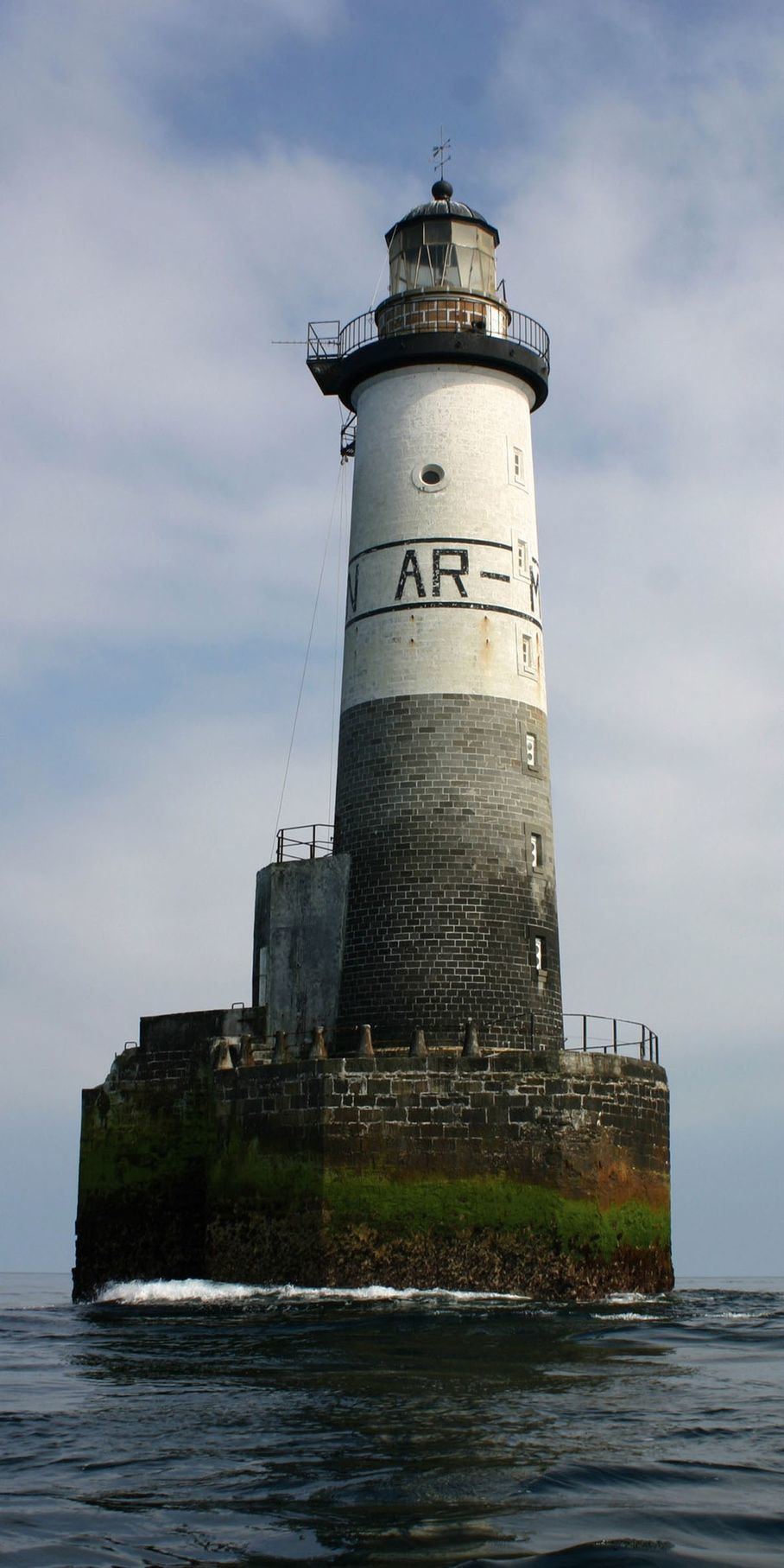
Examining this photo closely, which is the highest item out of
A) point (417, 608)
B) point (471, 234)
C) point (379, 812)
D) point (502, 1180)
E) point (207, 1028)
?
point (471, 234)

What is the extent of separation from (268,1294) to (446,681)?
11.4 meters

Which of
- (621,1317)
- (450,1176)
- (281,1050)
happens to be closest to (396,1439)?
(621,1317)

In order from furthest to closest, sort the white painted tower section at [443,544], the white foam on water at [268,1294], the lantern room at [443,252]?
1. the lantern room at [443,252]
2. the white painted tower section at [443,544]
3. the white foam on water at [268,1294]

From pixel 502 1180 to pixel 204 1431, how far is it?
426 inches

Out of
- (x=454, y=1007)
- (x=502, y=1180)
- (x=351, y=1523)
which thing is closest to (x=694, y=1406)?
(x=351, y=1523)

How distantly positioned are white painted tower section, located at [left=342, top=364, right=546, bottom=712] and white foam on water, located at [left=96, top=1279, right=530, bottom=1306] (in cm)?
1092

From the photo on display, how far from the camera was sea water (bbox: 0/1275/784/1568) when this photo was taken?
10.5 m

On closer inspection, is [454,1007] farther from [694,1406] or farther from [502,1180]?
[694,1406]

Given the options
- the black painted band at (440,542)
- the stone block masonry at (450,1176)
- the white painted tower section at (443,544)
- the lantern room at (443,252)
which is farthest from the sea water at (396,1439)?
the lantern room at (443,252)

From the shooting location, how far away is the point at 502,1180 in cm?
2461

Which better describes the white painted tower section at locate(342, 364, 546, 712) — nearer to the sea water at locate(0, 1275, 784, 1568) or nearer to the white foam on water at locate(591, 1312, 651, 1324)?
the white foam on water at locate(591, 1312, 651, 1324)

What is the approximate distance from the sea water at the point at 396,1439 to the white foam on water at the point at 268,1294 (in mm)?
494

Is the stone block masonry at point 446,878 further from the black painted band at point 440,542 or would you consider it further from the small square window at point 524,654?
the black painted band at point 440,542

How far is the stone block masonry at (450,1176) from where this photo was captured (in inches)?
965
